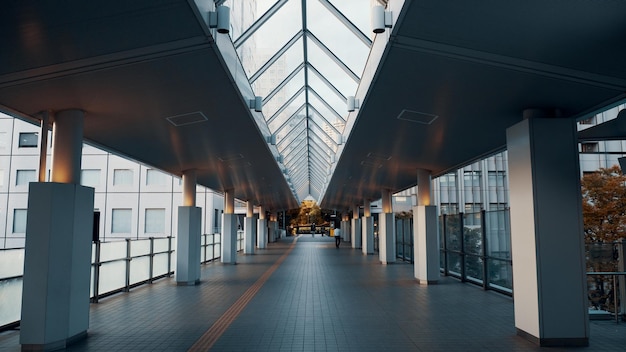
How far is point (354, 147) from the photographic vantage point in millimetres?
12164

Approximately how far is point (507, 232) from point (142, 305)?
27.3 ft

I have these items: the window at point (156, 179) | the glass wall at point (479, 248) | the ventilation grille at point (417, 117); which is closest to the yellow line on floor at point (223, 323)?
the ventilation grille at point (417, 117)

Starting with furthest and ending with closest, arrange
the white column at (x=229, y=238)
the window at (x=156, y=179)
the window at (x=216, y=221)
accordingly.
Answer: the window at (x=216, y=221), the window at (x=156, y=179), the white column at (x=229, y=238)

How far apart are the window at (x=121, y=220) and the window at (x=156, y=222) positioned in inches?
57.5

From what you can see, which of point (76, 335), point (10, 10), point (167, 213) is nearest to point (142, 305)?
point (76, 335)

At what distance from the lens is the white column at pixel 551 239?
6922mm

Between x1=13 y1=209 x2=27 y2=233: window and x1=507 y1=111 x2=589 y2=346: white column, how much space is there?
35.1 metres

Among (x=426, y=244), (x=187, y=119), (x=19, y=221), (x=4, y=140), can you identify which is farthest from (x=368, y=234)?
(x=4, y=140)

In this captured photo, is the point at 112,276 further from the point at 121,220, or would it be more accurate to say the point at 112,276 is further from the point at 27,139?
the point at 27,139

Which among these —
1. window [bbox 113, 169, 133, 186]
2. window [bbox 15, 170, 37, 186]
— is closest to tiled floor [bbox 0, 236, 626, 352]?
window [bbox 113, 169, 133, 186]

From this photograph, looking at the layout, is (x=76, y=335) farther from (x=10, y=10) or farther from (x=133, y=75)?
(x=10, y=10)

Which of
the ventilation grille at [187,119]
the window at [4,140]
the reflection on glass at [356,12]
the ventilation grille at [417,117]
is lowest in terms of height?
the ventilation grille at [187,119]

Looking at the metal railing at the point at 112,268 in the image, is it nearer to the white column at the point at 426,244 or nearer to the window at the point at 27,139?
the white column at the point at 426,244

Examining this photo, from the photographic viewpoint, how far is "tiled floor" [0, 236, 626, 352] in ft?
22.9
